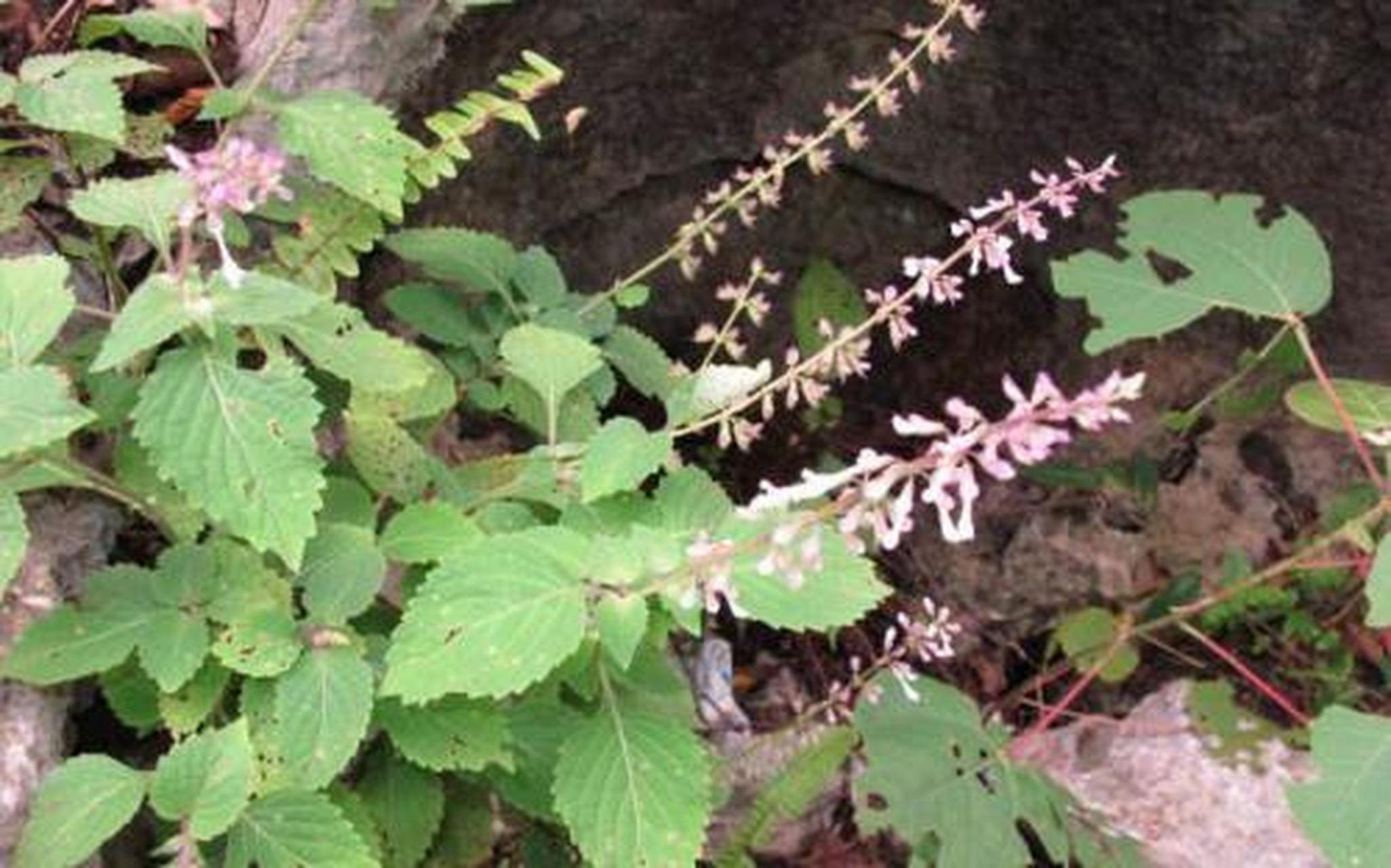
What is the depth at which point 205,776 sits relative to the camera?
1.99m

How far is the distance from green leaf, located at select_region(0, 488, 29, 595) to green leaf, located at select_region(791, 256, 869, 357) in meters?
2.22

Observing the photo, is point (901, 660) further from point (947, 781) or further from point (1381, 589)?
point (1381, 589)

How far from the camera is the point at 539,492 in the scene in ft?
7.98

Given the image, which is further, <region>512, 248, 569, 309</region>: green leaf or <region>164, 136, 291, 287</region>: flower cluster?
<region>512, 248, 569, 309</region>: green leaf

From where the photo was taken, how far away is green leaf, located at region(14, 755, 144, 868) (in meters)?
1.96

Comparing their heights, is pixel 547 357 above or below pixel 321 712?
above

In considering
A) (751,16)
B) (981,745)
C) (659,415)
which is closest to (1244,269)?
(981,745)

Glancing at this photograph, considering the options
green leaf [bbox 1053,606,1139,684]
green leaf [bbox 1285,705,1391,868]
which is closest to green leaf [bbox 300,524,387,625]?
green leaf [bbox 1285,705,1391,868]

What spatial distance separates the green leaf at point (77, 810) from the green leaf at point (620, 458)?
746 millimetres

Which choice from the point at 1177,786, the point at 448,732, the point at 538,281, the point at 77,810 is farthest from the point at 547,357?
the point at 1177,786

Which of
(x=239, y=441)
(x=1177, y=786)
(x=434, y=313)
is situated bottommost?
(x=1177, y=786)

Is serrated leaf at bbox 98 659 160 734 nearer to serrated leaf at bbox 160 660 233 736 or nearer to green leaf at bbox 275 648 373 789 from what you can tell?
serrated leaf at bbox 160 660 233 736

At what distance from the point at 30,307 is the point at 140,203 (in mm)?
212

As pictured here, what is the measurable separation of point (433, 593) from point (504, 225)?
155cm
